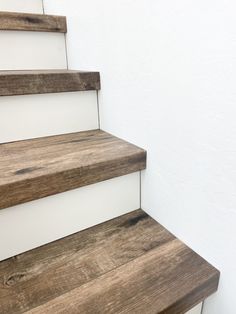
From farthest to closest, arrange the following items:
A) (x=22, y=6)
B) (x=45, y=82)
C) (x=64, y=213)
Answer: (x=22, y=6)
(x=45, y=82)
(x=64, y=213)

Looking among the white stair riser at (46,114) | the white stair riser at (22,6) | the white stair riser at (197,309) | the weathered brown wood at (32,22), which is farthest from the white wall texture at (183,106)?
the white stair riser at (22,6)

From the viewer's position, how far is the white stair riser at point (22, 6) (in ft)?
4.05

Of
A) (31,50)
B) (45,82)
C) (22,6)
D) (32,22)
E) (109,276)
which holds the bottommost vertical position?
(109,276)

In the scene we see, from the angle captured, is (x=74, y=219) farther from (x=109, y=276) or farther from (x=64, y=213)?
(x=109, y=276)

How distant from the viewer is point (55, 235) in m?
A: 0.70

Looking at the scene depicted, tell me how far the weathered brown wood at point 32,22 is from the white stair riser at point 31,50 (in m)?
0.02

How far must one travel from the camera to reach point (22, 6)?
1277 millimetres

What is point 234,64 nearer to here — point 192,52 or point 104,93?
point 192,52

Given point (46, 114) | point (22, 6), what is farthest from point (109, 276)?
point (22, 6)

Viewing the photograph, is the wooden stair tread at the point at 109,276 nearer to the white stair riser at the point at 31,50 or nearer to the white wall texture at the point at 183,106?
the white wall texture at the point at 183,106

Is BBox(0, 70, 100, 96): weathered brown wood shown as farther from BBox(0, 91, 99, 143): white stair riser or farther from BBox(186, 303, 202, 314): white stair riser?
BBox(186, 303, 202, 314): white stair riser

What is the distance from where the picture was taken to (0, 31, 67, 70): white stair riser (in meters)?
1.01

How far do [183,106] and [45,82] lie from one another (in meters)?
0.49

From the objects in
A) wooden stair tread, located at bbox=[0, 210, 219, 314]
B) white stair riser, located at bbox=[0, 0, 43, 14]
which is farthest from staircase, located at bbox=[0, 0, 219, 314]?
white stair riser, located at bbox=[0, 0, 43, 14]
